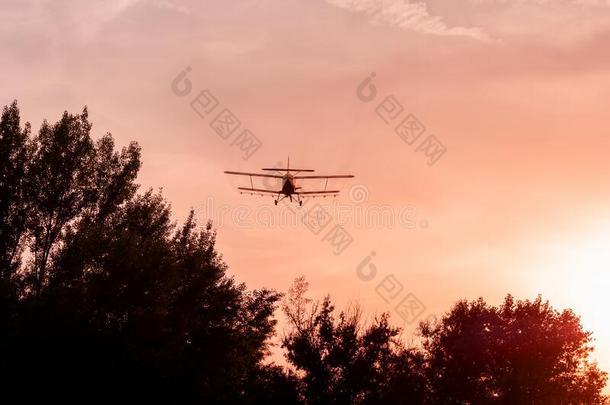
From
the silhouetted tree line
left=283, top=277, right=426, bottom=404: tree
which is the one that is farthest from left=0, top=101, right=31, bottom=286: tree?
left=283, top=277, right=426, bottom=404: tree

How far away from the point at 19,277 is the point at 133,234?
838 centimetres

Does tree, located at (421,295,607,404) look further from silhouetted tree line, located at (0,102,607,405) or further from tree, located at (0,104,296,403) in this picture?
tree, located at (0,104,296,403)

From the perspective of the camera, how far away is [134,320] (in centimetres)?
4772

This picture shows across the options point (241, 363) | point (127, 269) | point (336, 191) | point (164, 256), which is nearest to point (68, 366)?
point (127, 269)

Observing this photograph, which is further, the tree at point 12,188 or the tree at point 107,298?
the tree at point 12,188

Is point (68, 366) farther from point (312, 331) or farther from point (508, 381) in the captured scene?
point (508, 381)

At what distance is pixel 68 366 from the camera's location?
4419cm

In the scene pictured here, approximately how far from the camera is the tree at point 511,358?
68.7 m

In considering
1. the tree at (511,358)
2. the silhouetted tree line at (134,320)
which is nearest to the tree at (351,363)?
the silhouetted tree line at (134,320)

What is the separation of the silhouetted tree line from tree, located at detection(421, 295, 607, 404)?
0.28 metres

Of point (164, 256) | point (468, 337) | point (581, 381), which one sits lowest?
point (581, 381)

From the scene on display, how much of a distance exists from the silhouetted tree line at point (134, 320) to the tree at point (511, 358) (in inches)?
11.0

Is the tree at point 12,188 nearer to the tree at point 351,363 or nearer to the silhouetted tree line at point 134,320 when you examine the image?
the silhouetted tree line at point 134,320

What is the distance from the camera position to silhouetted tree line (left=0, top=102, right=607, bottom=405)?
147 ft
